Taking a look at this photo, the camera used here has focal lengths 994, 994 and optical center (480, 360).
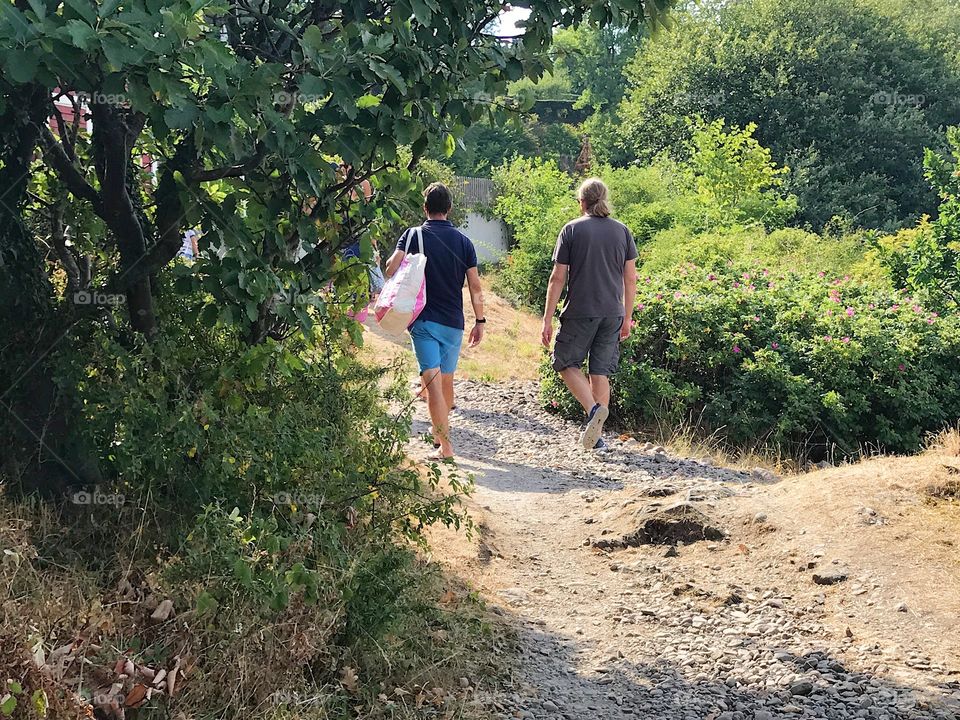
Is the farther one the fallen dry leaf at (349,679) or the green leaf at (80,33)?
the fallen dry leaf at (349,679)

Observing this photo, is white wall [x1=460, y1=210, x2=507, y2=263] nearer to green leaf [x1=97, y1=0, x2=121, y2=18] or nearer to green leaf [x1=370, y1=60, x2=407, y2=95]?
green leaf [x1=370, y1=60, x2=407, y2=95]

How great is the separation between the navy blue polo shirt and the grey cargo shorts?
3.69 ft

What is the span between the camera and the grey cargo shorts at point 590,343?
7.50m

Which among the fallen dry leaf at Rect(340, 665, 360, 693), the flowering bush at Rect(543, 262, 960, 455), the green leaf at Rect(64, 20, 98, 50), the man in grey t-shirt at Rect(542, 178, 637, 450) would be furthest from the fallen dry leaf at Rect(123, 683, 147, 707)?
the flowering bush at Rect(543, 262, 960, 455)

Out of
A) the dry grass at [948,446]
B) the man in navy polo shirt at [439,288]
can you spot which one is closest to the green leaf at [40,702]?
the man in navy polo shirt at [439,288]

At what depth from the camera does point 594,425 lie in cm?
774

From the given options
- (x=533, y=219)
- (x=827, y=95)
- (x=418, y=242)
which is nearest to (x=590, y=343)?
(x=418, y=242)

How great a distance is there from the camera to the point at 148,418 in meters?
3.50

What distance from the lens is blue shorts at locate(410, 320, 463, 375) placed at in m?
6.77

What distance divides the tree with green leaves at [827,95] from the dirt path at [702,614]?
26.0 meters

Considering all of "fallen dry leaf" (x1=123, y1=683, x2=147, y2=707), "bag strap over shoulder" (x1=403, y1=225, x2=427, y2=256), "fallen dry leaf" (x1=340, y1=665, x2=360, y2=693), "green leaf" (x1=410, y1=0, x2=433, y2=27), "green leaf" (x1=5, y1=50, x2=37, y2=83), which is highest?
"green leaf" (x1=410, y1=0, x2=433, y2=27)

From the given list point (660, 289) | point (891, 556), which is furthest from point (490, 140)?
point (891, 556)

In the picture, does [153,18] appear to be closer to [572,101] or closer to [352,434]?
[352,434]

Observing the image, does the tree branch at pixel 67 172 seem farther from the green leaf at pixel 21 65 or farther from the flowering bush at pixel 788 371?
the flowering bush at pixel 788 371
